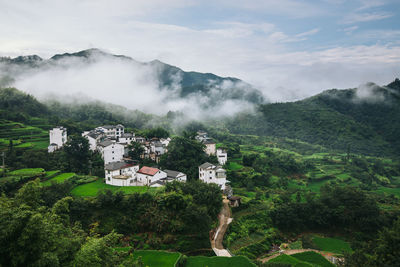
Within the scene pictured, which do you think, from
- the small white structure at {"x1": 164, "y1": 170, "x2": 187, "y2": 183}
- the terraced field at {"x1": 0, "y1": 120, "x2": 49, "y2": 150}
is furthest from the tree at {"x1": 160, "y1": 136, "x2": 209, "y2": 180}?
the terraced field at {"x1": 0, "y1": 120, "x2": 49, "y2": 150}

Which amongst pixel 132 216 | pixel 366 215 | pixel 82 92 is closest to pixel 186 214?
pixel 132 216

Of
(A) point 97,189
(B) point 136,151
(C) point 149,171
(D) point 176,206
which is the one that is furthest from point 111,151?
(D) point 176,206

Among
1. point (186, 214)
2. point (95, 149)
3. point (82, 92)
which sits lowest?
point (186, 214)

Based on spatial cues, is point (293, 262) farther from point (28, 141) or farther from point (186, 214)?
point (28, 141)

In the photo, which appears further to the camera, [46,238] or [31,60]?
[31,60]

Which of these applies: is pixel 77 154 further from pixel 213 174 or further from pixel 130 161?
pixel 213 174

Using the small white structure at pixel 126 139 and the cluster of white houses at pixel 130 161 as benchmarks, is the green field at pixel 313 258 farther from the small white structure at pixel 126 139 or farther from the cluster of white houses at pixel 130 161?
the small white structure at pixel 126 139
